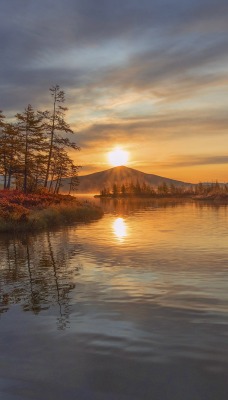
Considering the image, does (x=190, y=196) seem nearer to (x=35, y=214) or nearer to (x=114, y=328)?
(x=35, y=214)

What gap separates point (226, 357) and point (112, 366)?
77.8 inches

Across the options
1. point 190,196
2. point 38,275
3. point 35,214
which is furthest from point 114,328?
point 190,196

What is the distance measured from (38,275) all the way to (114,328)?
6.10 meters

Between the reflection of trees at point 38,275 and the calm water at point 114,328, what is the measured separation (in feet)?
0.11

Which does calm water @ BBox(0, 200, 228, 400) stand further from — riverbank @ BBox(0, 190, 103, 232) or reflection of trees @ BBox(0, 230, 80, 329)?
riverbank @ BBox(0, 190, 103, 232)

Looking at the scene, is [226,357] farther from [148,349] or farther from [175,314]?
[175,314]

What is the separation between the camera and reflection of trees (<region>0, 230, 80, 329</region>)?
10.4 m

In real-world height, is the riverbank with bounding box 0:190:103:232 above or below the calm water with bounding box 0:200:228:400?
→ above

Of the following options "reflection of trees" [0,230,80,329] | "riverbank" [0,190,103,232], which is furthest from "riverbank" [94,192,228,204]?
"reflection of trees" [0,230,80,329]

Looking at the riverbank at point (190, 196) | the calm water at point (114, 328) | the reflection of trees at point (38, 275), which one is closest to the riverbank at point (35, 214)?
the reflection of trees at point (38, 275)

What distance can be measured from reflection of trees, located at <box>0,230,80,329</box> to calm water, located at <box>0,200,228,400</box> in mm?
33

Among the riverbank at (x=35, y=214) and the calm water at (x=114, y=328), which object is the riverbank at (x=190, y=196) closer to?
the riverbank at (x=35, y=214)

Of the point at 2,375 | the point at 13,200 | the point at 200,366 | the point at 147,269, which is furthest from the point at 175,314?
the point at 13,200

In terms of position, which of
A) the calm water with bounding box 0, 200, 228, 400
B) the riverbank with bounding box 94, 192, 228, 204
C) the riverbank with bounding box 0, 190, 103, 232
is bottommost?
the calm water with bounding box 0, 200, 228, 400
